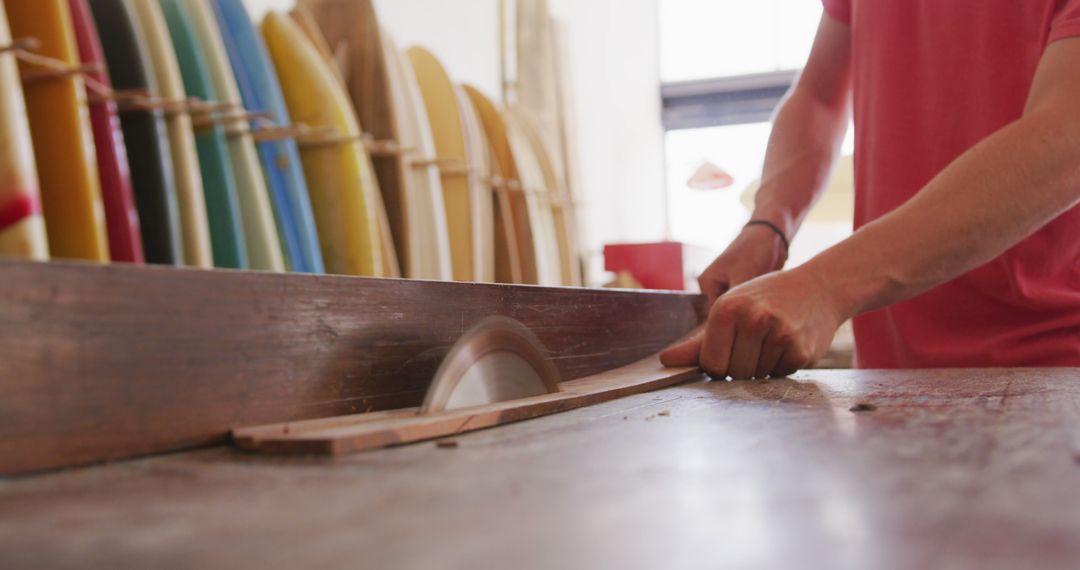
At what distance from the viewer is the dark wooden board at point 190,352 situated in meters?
0.50

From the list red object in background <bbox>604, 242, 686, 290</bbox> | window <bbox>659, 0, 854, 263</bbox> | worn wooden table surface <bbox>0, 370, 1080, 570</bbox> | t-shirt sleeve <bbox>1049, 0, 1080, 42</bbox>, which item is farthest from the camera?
window <bbox>659, 0, 854, 263</bbox>

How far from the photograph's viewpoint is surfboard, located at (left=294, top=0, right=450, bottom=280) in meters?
2.41

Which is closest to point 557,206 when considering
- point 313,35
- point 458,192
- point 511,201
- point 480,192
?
point 511,201

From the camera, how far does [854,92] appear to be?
1.72 meters

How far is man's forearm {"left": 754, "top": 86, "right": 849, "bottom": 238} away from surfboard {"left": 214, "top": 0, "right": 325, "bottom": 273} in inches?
41.2

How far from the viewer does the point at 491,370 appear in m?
0.81

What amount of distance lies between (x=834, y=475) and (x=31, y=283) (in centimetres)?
47

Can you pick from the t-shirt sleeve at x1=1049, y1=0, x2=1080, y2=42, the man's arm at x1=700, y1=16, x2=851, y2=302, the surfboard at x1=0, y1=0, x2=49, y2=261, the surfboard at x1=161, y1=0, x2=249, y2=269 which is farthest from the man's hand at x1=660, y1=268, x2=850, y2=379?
the surfboard at x1=161, y1=0, x2=249, y2=269

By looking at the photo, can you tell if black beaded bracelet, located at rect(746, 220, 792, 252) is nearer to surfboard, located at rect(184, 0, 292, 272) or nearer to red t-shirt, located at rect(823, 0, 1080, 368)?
red t-shirt, located at rect(823, 0, 1080, 368)

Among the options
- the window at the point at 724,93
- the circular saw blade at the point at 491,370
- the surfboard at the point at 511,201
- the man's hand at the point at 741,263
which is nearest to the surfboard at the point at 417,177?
the surfboard at the point at 511,201

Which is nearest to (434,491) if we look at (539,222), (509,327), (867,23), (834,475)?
(834,475)

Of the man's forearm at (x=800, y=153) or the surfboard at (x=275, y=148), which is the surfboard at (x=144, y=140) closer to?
the surfboard at (x=275, y=148)

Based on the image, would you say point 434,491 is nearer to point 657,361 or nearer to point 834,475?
point 834,475

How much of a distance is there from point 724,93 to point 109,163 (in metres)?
6.38
